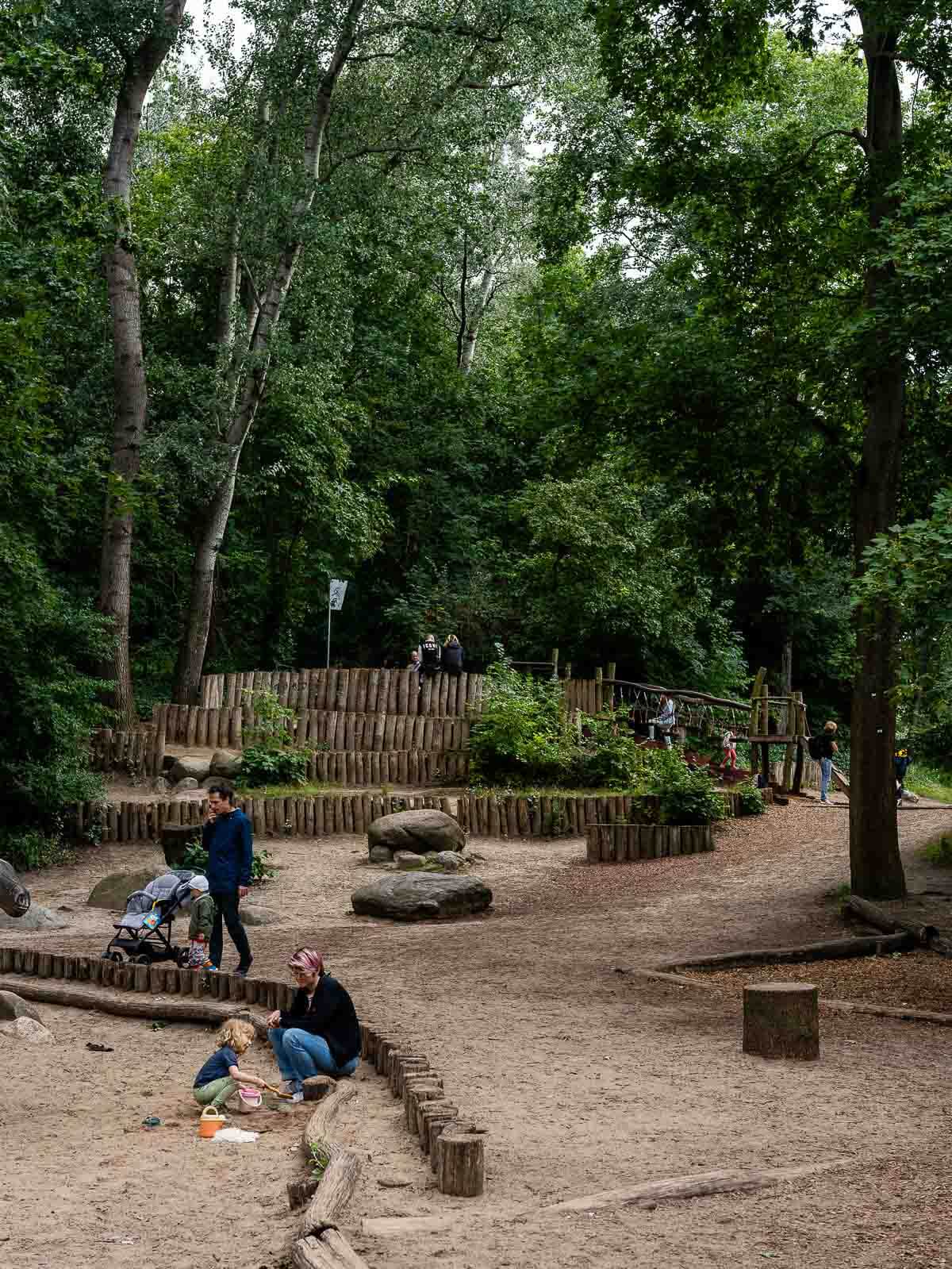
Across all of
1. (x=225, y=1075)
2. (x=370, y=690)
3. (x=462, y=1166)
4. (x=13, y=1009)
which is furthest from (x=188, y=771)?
(x=462, y=1166)

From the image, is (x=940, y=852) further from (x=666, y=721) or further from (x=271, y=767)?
(x=271, y=767)

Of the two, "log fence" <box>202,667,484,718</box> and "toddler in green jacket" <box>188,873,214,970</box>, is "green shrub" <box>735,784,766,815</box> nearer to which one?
"log fence" <box>202,667,484,718</box>

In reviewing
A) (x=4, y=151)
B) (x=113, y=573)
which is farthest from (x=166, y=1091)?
(x=113, y=573)

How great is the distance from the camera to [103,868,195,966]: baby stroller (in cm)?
1224

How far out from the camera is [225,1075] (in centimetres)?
822

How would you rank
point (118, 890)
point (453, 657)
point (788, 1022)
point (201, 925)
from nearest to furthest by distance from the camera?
1. point (788, 1022)
2. point (201, 925)
3. point (118, 890)
4. point (453, 657)

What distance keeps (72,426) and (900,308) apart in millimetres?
18928

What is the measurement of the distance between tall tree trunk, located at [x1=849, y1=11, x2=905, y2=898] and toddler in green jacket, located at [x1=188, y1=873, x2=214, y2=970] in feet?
23.5

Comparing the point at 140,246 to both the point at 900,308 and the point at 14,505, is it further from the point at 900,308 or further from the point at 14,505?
the point at 900,308

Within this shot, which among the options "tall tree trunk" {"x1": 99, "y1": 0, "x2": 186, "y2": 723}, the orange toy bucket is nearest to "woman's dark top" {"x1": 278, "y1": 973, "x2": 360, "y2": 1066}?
the orange toy bucket

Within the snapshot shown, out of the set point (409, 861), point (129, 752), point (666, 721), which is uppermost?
point (666, 721)

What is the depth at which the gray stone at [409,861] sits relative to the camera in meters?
18.4

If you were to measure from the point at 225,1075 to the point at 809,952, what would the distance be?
716cm

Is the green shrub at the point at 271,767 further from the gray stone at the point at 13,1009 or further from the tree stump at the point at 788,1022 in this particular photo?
the tree stump at the point at 788,1022
